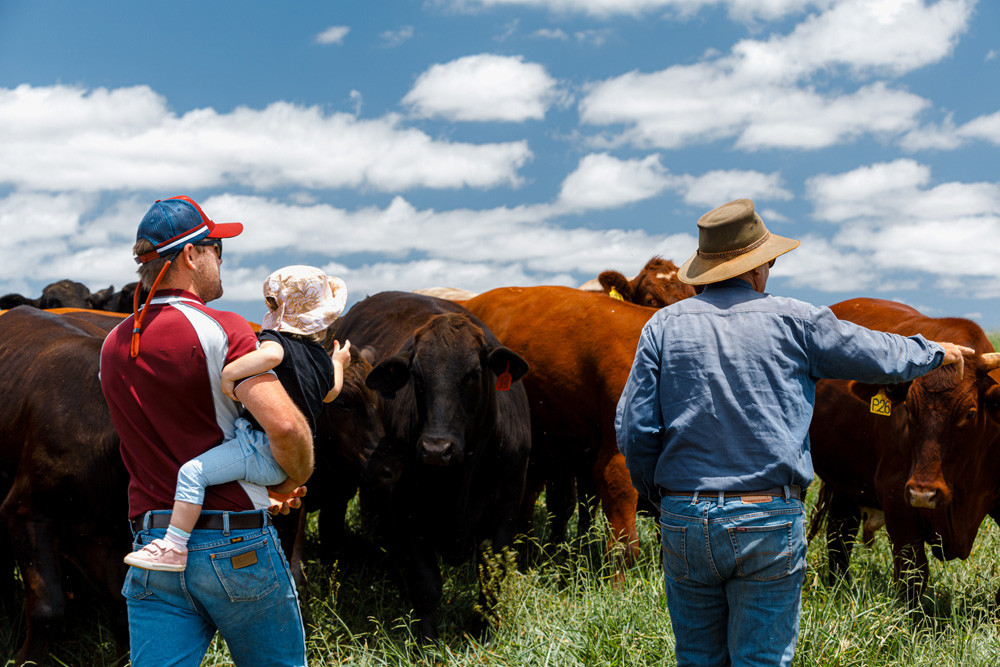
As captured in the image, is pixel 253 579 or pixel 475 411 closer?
pixel 253 579

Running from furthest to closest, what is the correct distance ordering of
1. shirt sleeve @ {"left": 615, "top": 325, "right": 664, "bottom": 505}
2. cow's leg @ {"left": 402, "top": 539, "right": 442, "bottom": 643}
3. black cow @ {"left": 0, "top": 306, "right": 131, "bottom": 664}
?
cow's leg @ {"left": 402, "top": 539, "right": 442, "bottom": 643} → black cow @ {"left": 0, "top": 306, "right": 131, "bottom": 664} → shirt sleeve @ {"left": 615, "top": 325, "right": 664, "bottom": 505}

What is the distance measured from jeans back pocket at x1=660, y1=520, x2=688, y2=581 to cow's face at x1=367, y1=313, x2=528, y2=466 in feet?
7.47

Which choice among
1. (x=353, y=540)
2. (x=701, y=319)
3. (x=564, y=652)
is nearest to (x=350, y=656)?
(x=564, y=652)

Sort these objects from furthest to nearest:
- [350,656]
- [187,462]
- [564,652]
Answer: [350,656], [564,652], [187,462]

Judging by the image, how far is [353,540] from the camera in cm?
775

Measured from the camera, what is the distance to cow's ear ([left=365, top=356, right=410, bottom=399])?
221 inches

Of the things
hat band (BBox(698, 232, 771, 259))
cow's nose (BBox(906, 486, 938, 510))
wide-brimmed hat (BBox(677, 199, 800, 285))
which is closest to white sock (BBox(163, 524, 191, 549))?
wide-brimmed hat (BBox(677, 199, 800, 285))

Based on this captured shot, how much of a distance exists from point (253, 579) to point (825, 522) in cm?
650

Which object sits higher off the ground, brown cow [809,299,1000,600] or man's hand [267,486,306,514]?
man's hand [267,486,306,514]

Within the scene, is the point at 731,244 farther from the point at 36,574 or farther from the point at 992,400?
the point at 36,574

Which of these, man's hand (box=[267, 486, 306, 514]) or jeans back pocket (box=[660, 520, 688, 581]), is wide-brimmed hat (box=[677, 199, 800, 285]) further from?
man's hand (box=[267, 486, 306, 514])

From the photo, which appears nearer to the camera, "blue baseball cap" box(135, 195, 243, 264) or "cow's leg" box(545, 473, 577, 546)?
"blue baseball cap" box(135, 195, 243, 264)

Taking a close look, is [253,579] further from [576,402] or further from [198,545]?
[576,402]

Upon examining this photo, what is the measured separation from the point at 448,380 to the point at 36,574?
2.56 meters
